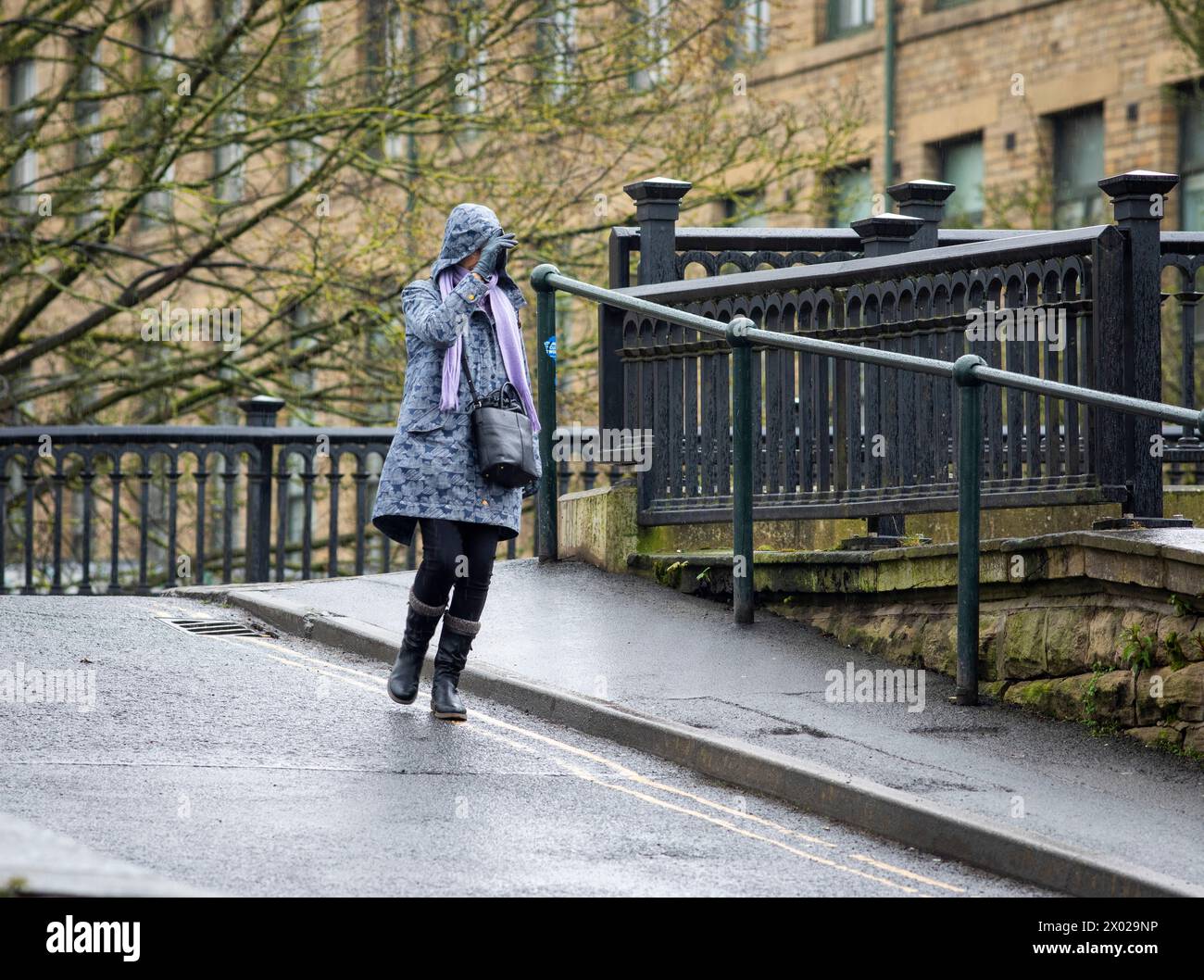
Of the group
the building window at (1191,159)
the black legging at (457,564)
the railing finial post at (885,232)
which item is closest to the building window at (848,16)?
the building window at (1191,159)

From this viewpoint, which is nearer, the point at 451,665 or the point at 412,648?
the point at 451,665

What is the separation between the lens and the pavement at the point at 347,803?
5.32m

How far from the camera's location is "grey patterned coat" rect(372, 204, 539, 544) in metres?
7.41

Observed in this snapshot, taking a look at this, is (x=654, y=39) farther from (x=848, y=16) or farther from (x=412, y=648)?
(x=412, y=648)

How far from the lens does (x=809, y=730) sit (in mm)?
7207

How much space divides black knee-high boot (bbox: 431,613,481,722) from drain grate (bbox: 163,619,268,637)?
2.23 meters

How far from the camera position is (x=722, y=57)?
17.9 m

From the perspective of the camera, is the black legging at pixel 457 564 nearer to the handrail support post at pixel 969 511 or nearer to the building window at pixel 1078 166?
the handrail support post at pixel 969 511

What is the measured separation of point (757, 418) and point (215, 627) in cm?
277

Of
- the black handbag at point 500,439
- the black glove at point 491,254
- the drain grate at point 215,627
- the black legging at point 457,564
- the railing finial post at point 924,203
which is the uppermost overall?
the railing finial post at point 924,203

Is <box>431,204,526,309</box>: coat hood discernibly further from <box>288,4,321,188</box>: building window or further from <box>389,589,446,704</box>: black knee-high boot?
<box>288,4,321,188</box>: building window

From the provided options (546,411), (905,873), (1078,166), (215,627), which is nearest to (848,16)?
(1078,166)

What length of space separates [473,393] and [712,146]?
33.3 feet

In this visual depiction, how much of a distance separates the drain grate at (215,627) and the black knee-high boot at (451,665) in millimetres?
2225
